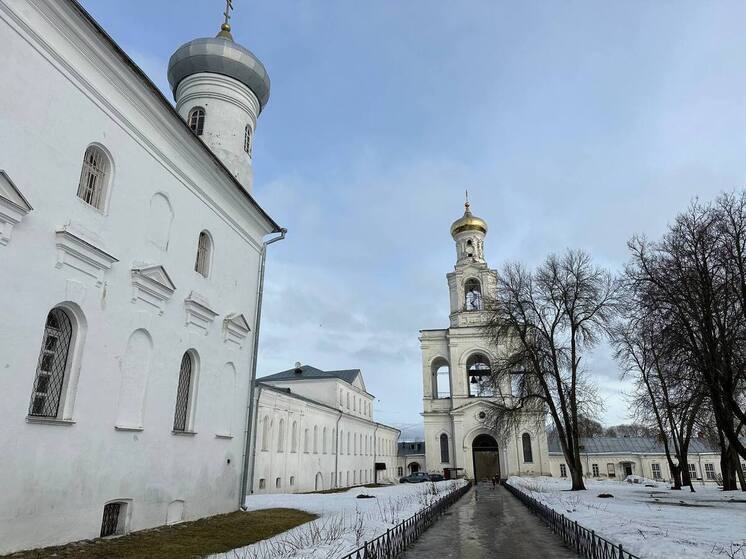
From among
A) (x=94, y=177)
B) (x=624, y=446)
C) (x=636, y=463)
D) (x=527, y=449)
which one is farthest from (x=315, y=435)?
(x=624, y=446)

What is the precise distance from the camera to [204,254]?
Result: 13875 millimetres

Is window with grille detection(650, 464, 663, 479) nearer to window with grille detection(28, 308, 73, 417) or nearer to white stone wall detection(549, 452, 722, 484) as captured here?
white stone wall detection(549, 452, 722, 484)

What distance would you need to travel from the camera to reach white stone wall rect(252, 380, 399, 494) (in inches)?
1093

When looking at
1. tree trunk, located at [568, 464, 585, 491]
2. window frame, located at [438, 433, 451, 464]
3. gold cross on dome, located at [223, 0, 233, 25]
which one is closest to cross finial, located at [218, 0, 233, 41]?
gold cross on dome, located at [223, 0, 233, 25]

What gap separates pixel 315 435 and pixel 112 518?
85.3 feet

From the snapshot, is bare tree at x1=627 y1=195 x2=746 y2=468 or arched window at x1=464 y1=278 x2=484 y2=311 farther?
arched window at x1=464 y1=278 x2=484 y2=311

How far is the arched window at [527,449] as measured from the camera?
4147 cm

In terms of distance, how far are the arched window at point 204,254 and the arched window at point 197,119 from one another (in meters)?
5.15

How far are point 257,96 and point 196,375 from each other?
10587 millimetres

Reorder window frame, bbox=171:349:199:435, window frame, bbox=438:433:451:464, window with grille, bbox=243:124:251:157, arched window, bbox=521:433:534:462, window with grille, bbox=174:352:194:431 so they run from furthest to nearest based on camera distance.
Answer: window frame, bbox=438:433:451:464 → arched window, bbox=521:433:534:462 → window with grille, bbox=243:124:251:157 → window with grille, bbox=174:352:194:431 → window frame, bbox=171:349:199:435

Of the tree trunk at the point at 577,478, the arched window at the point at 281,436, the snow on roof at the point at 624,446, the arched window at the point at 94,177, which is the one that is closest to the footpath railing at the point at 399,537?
the arched window at the point at 94,177

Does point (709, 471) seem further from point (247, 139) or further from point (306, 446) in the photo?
point (247, 139)

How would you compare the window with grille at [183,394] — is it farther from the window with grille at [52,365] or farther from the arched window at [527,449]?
the arched window at [527,449]

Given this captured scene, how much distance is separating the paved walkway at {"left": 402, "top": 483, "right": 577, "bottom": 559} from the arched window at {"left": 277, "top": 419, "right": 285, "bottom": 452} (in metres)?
14.6
